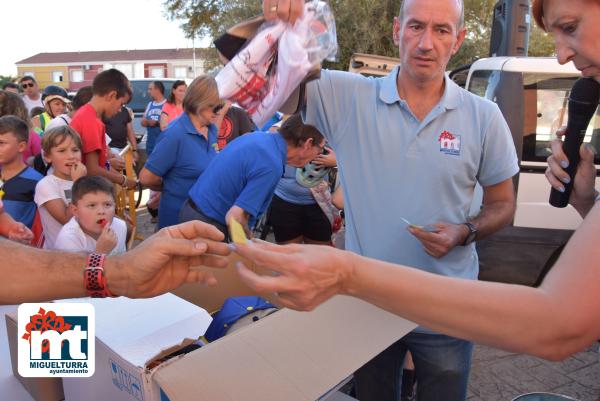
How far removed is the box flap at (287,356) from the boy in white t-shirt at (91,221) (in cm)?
174

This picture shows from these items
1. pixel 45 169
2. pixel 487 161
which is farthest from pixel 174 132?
pixel 487 161

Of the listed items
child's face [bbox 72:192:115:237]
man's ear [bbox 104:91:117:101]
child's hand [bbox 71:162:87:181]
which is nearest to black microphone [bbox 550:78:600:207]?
child's face [bbox 72:192:115:237]

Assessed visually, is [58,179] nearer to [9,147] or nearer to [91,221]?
[9,147]

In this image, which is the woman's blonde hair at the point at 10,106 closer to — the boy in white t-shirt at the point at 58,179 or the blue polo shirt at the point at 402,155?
the boy in white t-shirt at the point at 58,179

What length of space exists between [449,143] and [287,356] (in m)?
1.01

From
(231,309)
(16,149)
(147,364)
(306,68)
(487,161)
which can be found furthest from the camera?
(16,149)

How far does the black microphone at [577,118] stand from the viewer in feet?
5.48

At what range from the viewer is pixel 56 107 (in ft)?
22.0

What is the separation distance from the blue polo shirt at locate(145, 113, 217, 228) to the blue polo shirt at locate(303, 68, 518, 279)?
170 cm

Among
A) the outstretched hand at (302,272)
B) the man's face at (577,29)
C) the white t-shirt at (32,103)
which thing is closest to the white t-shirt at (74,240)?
the outstretched hand at (302,272)

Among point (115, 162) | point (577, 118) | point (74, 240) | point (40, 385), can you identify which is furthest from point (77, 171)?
point (577, 118)

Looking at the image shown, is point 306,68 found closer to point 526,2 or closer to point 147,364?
point 147,364

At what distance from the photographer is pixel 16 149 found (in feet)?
10.5

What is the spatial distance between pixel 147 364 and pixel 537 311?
0.90 metres
